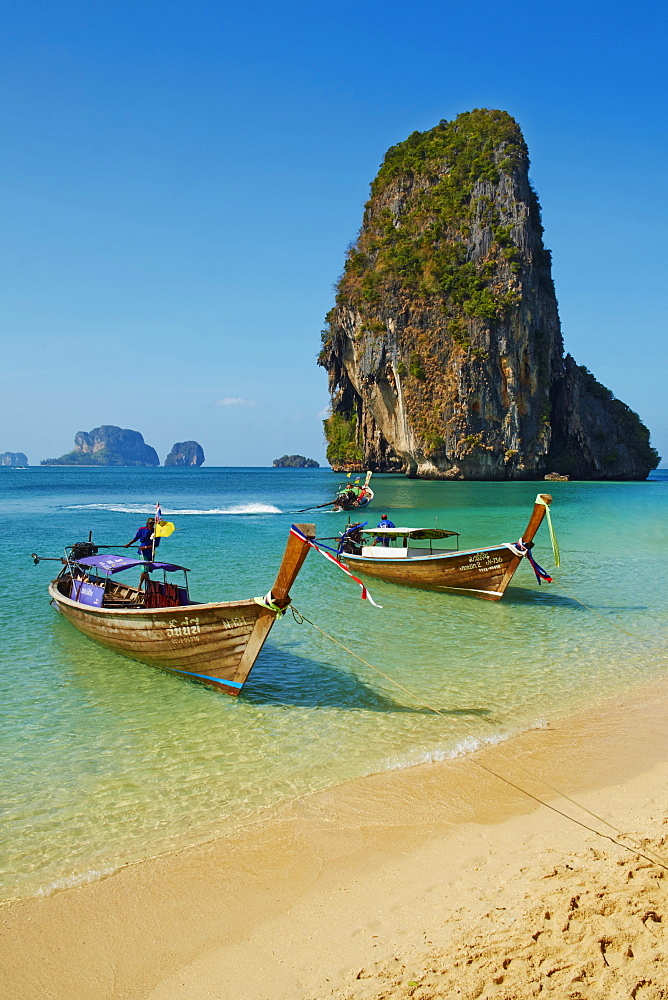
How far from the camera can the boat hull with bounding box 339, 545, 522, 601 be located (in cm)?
1409

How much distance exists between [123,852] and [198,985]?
1.80 m

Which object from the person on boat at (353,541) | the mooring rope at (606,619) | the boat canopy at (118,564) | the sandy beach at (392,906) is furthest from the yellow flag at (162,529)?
the mooring rope at (606,619)

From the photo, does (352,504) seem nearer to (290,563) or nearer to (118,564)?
(118,564)

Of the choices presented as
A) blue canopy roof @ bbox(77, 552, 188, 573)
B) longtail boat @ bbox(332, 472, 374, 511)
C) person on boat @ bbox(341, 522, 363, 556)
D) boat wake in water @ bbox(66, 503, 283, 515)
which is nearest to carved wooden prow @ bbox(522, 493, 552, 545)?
person on boat @ bbox(341, 522, 363, 556)

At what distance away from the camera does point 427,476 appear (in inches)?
2628

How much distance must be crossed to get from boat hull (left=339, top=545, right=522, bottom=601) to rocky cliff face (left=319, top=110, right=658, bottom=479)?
158 feet

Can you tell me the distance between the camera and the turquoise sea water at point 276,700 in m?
5.96

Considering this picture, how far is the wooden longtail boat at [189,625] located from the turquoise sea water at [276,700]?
1.23 feet

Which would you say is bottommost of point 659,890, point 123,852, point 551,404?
point 123,852

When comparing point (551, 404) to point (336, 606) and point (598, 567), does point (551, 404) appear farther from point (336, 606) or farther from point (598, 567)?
point (336, 606)

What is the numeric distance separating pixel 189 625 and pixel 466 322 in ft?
192

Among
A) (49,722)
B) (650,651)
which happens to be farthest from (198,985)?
(650,651)

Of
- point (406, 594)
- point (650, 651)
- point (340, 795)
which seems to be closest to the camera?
point (340, 795)

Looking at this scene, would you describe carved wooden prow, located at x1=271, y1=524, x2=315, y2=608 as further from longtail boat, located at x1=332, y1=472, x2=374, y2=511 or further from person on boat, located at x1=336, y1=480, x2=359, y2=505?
person on boat, located at x1=336, y1=480, x2=359, y2=505
